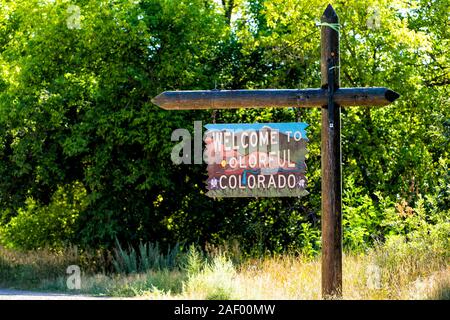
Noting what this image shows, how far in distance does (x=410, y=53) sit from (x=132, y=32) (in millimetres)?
6762

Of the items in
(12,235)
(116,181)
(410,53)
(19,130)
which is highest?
(410,53)

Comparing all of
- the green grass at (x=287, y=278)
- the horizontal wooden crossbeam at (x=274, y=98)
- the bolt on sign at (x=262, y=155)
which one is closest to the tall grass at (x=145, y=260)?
the green grass at (x=287, y=278)

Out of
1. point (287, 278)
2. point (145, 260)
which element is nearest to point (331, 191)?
point (287, 278)

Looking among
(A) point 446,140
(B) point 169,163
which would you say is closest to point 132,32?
(B) point 169,163

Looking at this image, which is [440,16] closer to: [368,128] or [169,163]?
[368,128]

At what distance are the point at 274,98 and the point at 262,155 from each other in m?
1.01

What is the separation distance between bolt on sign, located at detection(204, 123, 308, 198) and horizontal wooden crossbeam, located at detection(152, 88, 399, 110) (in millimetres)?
514

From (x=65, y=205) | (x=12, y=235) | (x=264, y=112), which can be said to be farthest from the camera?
(x=12, y=235)

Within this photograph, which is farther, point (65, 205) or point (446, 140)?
point (65, 205)

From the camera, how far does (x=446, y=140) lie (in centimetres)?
1962

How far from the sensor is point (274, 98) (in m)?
12.0

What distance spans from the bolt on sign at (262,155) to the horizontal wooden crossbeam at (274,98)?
0.51 meters

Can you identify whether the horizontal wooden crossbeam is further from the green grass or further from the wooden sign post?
the green grass

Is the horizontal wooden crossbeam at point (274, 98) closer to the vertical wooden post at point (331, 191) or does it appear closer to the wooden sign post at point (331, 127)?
the wooden sign post at point (331, 127)
